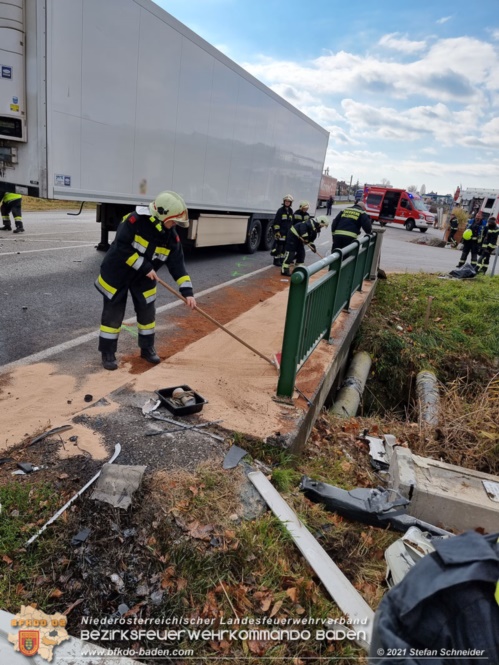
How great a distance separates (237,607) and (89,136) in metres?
6.38

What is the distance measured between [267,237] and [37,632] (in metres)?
12.8

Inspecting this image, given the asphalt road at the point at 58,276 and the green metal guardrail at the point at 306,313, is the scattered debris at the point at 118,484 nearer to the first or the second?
the green metal guardrail at the point at 306,313

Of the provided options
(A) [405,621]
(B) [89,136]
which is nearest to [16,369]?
(B) [89,136]

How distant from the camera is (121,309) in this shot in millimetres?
4453

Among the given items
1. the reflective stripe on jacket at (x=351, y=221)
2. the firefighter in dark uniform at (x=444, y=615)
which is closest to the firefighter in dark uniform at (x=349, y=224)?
the reflective stripe on jacket at (x=351, y=221)

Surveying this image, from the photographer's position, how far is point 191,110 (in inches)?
329

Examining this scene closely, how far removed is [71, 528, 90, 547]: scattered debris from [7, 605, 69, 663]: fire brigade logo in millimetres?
306

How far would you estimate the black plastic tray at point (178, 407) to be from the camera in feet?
10.5

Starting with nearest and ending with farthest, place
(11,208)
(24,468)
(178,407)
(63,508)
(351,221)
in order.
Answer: (63,508) < (24,468) < (178,407) < (351,221) < (11,208)

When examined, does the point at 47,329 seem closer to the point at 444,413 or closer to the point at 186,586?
the point at 186,586

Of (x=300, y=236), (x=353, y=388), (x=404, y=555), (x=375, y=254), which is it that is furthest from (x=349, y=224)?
(x=404, y=555)

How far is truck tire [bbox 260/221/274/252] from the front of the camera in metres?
13.7

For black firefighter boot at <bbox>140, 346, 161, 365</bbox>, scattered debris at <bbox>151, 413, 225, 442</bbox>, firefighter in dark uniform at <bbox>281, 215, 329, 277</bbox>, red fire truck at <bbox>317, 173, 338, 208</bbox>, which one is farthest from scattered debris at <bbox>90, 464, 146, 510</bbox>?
red fire truck at <bbox>317, 173, 338, 208</bbox>

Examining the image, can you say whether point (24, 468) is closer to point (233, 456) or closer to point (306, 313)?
point (233, 456)
